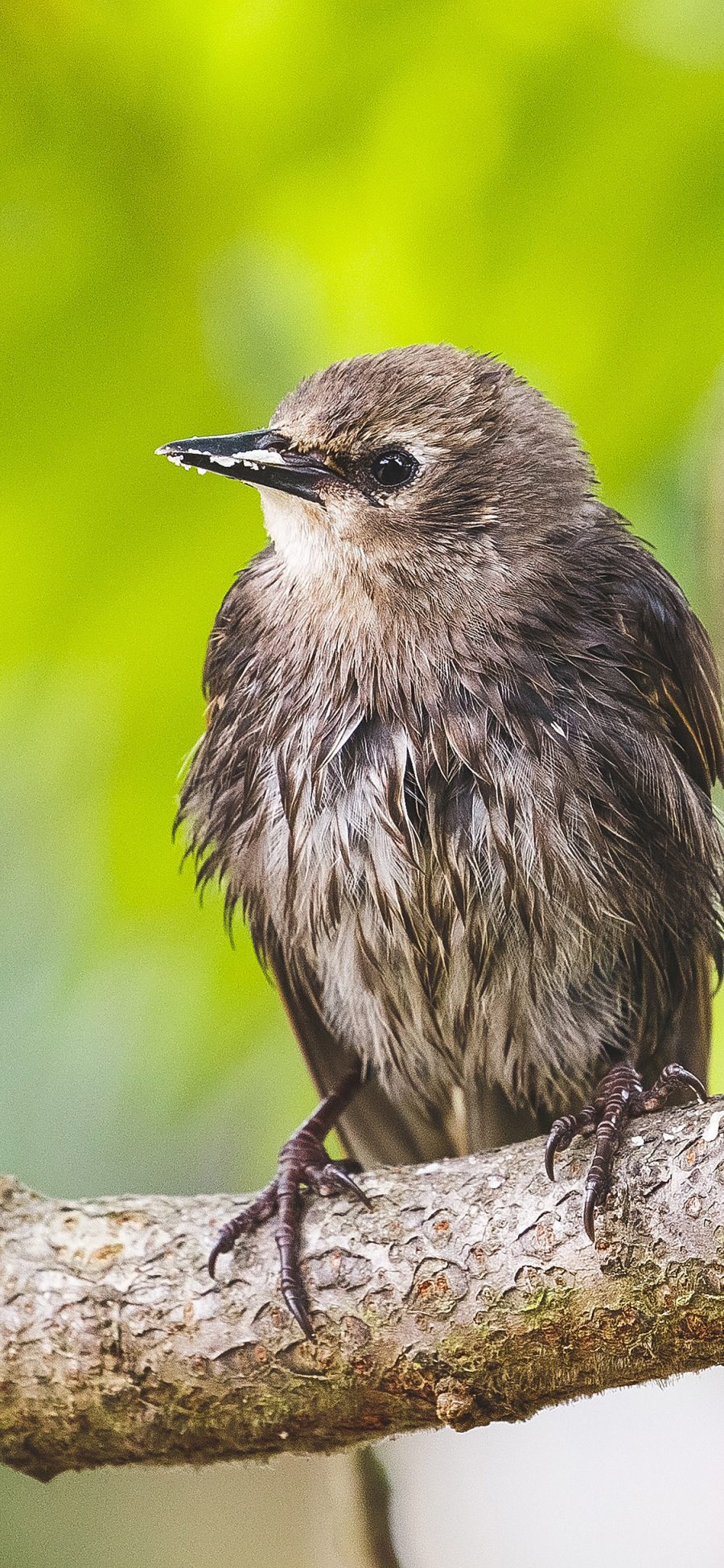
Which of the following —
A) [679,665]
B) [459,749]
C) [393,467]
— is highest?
[393,467]

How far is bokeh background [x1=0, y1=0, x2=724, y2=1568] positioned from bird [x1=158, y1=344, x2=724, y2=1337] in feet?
0.58

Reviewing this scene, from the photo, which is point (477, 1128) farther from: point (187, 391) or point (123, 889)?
point (187, 391)

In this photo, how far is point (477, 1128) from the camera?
324cm

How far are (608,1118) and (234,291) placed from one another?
1.42 m

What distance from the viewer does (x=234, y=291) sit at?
7.56 ft

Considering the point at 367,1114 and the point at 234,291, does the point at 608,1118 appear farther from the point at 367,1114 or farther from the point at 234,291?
the point at 234,291

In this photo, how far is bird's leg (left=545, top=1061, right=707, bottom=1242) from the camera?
7.24 feet

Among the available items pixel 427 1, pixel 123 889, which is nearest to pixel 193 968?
pixel 123 889

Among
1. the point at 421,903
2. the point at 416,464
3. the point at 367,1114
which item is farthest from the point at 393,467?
the point at 367,1114

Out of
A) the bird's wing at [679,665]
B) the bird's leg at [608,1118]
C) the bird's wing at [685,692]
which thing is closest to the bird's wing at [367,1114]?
the bird's wing at [685,692]

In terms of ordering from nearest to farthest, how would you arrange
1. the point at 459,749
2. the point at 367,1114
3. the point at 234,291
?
the point at 234,291, the point at 459,749, the point at 367,1114

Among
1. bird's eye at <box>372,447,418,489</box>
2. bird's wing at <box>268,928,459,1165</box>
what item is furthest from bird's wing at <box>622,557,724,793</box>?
bird's wing at <box>268,928,459,1165</box>

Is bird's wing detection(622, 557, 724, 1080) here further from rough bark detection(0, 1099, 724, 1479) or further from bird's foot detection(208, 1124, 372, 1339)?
bird's foot detection(208, 1124, 372, 1339)

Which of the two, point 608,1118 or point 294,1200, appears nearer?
point 608,1118
